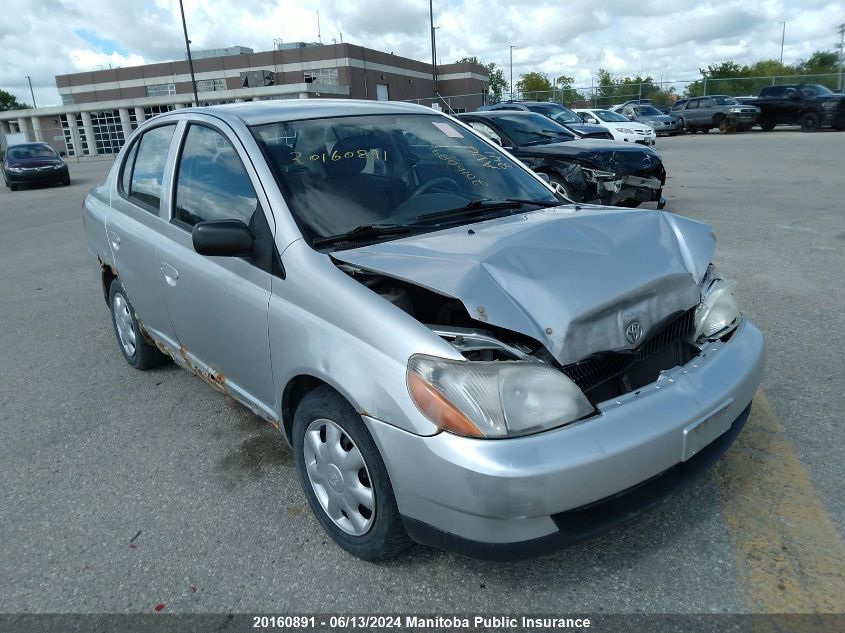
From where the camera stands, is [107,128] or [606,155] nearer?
[606,155]

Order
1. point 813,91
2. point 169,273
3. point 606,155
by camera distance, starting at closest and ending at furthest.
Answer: point 169,273 < point 606,155 < point 813,91

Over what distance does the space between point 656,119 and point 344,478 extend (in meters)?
29.9

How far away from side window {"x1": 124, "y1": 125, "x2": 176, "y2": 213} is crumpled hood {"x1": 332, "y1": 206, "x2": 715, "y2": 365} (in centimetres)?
167

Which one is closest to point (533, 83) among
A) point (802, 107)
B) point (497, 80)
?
point (497, 80)

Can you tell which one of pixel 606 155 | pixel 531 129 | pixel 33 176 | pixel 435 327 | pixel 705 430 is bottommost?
pixel 705 430

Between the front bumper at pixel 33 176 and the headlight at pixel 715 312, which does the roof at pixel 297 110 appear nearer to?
the headlight at pixel 715 312

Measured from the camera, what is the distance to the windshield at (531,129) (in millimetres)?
9852

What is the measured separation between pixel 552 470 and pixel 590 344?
0.52 m

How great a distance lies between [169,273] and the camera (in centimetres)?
337

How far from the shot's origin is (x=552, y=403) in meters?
2.08

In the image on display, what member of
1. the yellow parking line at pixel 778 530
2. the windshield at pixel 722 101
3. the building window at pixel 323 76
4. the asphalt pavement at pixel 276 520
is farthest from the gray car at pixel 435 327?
the building window at pixel 323 76

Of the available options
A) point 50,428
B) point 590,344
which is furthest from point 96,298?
point 590,344

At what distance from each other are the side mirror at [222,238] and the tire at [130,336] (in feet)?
5.95

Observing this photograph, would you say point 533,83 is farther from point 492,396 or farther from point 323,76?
point 492,396
